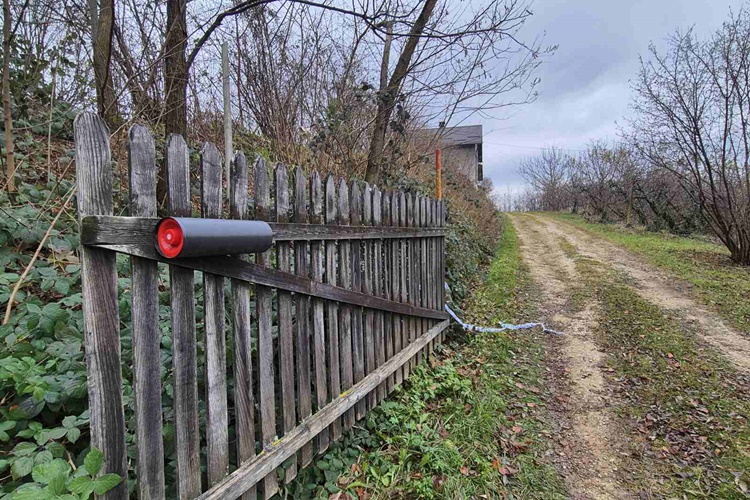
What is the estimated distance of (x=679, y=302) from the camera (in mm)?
5480

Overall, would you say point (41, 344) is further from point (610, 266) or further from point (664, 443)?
point (610, 266)

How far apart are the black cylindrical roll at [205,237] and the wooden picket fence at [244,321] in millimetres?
68

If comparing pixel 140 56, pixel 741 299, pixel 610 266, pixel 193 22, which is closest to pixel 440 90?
pixel 193 22

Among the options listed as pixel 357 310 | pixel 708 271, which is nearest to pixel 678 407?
pixel 357 310

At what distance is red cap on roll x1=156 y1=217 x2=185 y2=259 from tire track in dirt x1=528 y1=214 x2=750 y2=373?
478 cm

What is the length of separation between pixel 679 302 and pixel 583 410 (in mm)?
3825

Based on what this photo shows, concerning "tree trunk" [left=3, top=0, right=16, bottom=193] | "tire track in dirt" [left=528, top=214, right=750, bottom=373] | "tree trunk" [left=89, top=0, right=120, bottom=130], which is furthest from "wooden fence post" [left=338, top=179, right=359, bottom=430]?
"tire track in dirt" [left=528, top=214, right=750, bottom=373]

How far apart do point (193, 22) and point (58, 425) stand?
3.68 metres

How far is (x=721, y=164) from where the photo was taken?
8.44 metres

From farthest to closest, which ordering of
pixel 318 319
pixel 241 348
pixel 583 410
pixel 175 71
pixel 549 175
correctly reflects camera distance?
pixel 549 175
pixel 175 71
pixel 583 410
pixel 318 319
pixel 241 348

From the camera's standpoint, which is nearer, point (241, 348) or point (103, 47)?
point (241, 348)

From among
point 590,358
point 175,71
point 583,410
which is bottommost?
point 583,410

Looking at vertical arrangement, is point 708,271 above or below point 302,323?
below

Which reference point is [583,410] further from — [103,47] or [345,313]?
[103,47]
